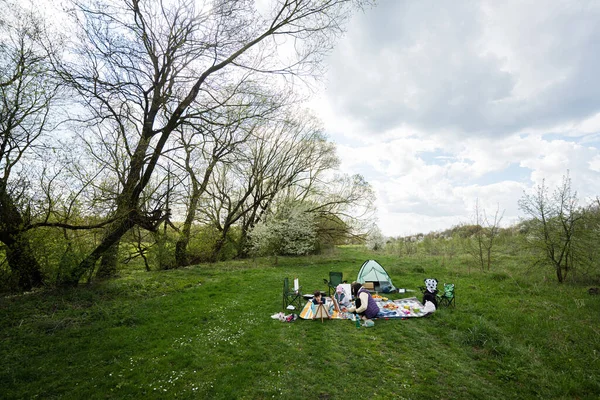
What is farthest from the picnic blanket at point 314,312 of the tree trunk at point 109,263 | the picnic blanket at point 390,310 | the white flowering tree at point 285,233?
the white flowering tree at point 285,233

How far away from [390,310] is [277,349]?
13.9 ft

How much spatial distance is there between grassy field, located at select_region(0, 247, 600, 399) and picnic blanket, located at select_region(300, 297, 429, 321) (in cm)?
30

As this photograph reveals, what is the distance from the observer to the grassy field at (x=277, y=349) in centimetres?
432

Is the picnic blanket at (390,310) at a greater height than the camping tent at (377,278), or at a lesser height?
lesser

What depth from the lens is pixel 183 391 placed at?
4.21 metres

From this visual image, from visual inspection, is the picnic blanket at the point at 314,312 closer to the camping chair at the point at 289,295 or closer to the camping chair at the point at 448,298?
the camping chair at the point at 289,295

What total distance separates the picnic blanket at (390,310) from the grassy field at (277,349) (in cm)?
30

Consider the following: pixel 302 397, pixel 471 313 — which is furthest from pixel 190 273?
pixel 471 313

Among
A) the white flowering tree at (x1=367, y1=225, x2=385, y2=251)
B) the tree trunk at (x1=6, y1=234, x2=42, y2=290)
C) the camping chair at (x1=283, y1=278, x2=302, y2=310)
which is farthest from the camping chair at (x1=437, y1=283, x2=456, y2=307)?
the white flowering tree at (x1=367, y1=225, x2=385, y2=251)

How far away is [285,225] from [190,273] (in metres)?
7.36

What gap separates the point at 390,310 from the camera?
8.28 meters

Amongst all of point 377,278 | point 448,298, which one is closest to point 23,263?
point 377,278

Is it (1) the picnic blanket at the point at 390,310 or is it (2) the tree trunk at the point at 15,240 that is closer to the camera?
(2) the tree trunk at the point at 15,240

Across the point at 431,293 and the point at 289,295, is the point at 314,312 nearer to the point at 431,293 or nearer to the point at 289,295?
the point at 289,295
